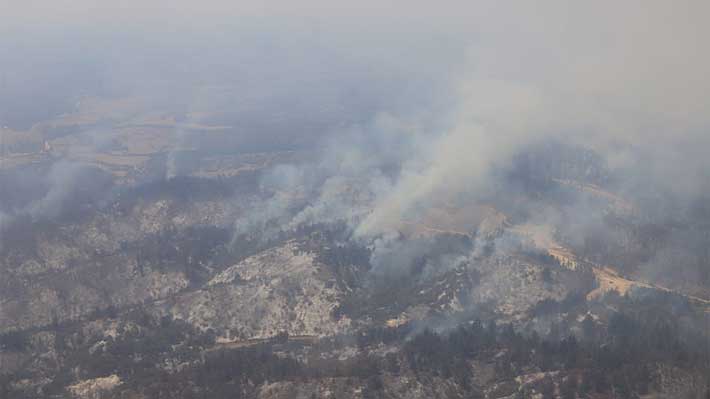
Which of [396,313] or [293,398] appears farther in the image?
[396,313]

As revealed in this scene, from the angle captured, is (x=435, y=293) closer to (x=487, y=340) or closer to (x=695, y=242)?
(x=487, y=340)

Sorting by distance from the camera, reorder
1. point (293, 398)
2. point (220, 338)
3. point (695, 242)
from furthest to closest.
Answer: point (695, 242), point (220, 338), point (293, 398)

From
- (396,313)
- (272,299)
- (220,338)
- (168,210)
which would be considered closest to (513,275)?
(396,313)

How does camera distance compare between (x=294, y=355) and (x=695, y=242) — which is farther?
(x=695, y=242)

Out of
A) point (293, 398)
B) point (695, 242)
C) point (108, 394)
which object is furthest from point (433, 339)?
point (695, 242)

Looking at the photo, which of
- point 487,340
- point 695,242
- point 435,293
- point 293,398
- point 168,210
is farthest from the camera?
point 168,210

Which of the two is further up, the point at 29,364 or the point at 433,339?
the point at 433,339

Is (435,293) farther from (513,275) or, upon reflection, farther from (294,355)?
(294,355)

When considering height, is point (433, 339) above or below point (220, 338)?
above

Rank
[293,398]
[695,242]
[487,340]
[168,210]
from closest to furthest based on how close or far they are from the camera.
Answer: [293,398], [487,340], [695,242], [168,210]
